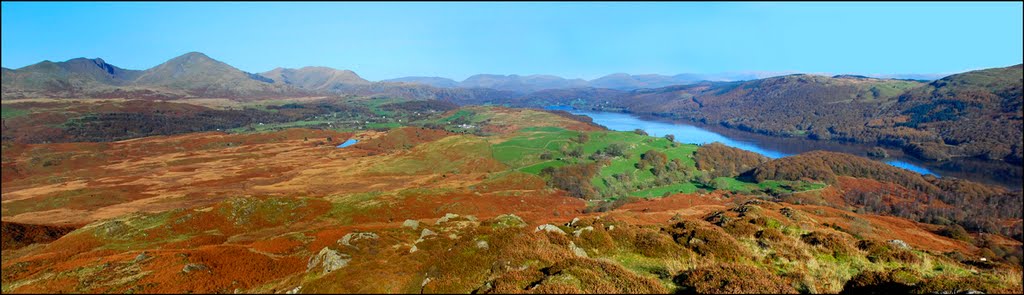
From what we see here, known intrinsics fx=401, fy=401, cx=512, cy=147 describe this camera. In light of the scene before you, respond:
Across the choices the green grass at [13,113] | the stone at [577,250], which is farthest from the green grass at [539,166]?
the green grass at [13,113]

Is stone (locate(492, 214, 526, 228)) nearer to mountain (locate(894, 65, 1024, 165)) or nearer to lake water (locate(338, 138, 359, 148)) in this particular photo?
mountain (locate(894, 65, 1024, 165))

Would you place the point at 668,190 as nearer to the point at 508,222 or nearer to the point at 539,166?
the point at 539,166

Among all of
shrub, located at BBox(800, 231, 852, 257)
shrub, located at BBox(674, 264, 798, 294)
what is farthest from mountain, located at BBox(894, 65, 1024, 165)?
shrub, located at BBox(674, 264, 798, 294)

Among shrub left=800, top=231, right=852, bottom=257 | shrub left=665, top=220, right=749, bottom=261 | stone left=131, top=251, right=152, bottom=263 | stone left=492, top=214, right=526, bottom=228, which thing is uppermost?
stone left=131, top=251, right=152, bottom=263

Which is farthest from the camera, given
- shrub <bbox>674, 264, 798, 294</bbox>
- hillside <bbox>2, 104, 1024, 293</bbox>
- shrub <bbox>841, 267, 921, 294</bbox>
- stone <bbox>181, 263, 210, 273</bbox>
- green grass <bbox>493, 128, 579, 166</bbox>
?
green grass <bbox>493, 128, 579, 166</bbox>

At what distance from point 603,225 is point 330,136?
571 feet

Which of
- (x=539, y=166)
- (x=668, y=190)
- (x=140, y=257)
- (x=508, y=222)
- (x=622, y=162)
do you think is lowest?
(x=668, y=190)

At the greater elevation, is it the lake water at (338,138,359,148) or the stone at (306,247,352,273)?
the stone at (306,247,352,273)

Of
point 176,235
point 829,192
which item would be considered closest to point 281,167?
point 176,235

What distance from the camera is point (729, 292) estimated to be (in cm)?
1160

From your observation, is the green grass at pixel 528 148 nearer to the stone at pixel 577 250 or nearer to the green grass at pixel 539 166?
the green grass at pixel 539 166

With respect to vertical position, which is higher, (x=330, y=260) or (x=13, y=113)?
(x=13, y=113)

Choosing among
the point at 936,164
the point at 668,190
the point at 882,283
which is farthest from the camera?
the point at 936,164

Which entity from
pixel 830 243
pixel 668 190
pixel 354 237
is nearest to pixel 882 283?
pixel 830 243
